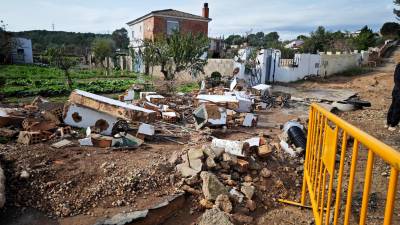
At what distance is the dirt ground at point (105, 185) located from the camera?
3.36m

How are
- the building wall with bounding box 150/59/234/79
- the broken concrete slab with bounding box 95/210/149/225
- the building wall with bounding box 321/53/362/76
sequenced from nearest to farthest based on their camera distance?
Answer: the broken concrete slab with bounding box 95/210/149/225, the building wall with bounding box 150/59/234/79, the building wall with bounding box 321/53/362/76

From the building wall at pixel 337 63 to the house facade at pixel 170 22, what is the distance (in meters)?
10.5

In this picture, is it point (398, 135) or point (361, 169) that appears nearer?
point (361, 169)

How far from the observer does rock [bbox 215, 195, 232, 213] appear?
3558 millimetres

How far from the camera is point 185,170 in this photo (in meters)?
4.13

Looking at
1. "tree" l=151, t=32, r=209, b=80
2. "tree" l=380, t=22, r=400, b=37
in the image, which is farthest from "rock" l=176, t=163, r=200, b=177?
"tree" l=380, t=22, r=400, b=37

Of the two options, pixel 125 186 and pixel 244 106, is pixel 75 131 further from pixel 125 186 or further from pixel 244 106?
pixel 244 106

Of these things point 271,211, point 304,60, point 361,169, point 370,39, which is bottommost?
point 271,211

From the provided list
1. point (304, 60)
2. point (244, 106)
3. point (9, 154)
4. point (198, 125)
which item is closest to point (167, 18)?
point (304, 60)

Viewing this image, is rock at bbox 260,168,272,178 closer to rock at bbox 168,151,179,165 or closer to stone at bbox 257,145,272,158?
stone at bbox 257,145,272,158

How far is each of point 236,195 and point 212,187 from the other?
32 cm

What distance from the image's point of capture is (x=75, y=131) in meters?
5.76

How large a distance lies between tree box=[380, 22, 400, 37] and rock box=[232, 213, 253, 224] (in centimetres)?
5067

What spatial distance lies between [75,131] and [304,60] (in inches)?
624
